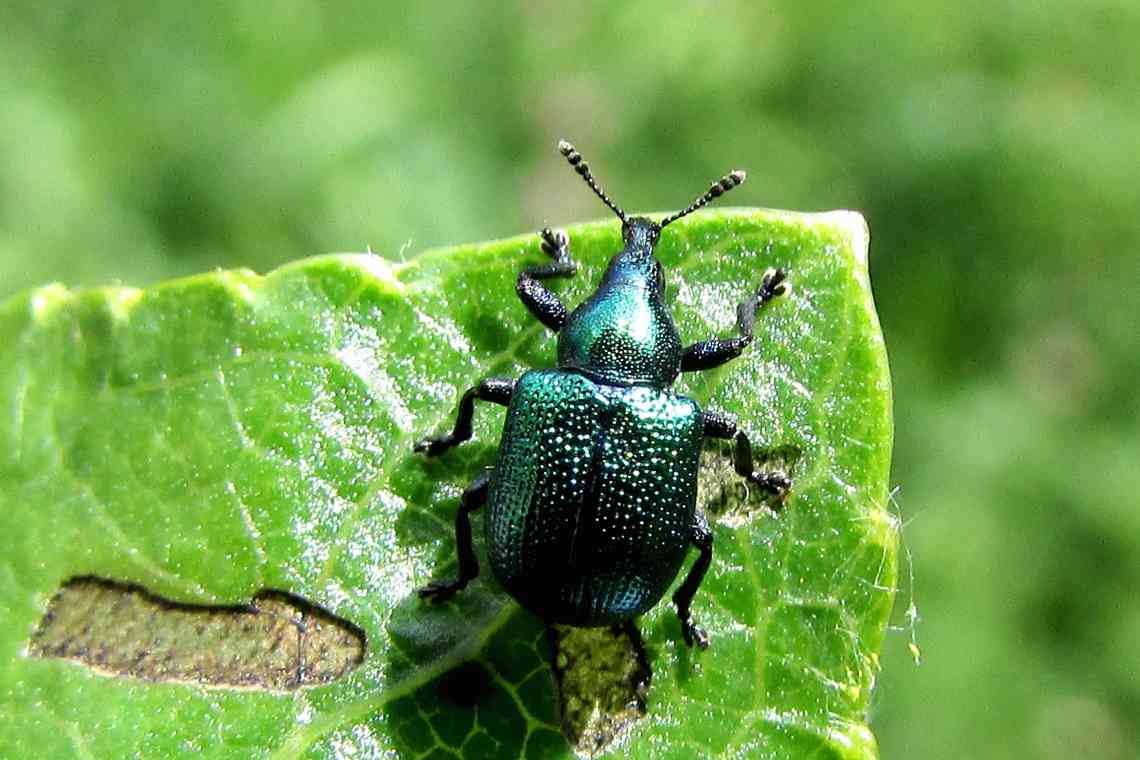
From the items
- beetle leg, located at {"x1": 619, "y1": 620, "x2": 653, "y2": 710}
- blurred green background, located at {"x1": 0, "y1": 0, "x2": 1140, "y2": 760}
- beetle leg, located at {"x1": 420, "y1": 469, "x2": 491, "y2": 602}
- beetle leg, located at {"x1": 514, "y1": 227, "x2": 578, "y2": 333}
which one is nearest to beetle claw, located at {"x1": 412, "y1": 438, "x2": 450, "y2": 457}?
beetle leg, located at {"x1": 420, "y1": 469, "x2": 491, "y2": 602}

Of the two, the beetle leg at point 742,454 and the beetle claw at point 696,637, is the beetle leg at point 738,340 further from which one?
the beetle claw at point 696,637

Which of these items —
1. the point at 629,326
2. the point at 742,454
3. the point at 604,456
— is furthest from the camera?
the point at 629,326

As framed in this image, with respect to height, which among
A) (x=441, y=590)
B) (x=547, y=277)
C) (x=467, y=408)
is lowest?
(x=441, y=590)

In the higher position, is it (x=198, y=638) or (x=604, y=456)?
(x=604, y=456)

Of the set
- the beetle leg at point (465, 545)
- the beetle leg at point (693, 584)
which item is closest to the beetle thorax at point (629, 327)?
the beetle leg at point (465, 545)

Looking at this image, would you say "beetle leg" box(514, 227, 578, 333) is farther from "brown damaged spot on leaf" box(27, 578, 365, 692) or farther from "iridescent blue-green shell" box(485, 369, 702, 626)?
"brown damaged spot on leaf" box(27, 578, 365, 692)

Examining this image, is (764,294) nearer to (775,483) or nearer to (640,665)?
(775,483)

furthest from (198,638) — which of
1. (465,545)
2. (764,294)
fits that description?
(764,294)
